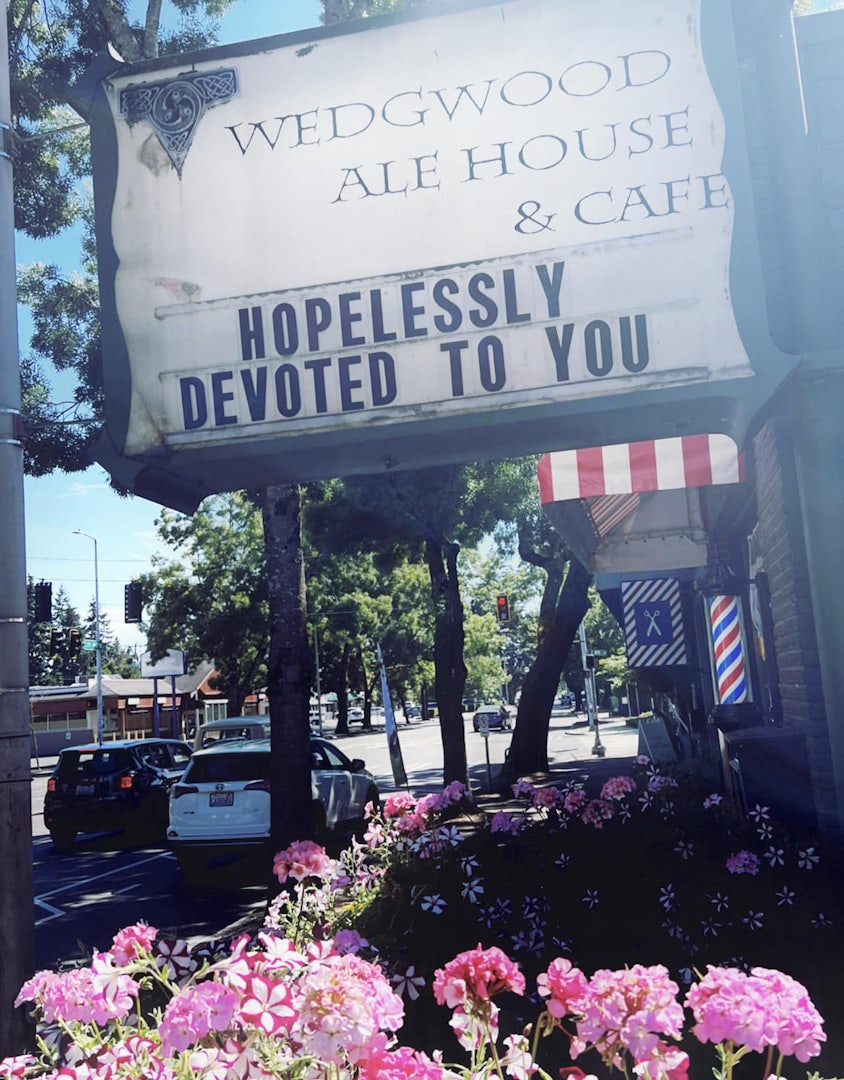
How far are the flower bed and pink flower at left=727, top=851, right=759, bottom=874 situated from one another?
0.01 meters

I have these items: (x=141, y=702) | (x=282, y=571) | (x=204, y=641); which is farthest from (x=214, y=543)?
(x=282, y=571)

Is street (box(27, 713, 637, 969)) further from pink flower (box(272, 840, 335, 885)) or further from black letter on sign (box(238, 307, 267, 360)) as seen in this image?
black letter on sign (box(238, 307, 267, 360))

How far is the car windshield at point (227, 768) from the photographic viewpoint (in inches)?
502

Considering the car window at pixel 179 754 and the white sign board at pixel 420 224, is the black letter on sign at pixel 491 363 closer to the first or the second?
the white sign board at pixel 420 224

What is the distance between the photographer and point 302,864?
5090 mm

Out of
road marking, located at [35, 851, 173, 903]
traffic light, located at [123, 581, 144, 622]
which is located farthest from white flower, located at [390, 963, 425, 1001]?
traffic light, located at [123, 581, 144, 622]

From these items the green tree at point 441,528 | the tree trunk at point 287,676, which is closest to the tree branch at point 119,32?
the tree trunk at point 287,676

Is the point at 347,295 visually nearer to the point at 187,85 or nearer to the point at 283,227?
the point at 283,227

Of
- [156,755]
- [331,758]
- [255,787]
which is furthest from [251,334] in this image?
[156,755]

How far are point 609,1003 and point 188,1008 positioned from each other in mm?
854

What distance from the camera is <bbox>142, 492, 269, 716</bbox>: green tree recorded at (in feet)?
145

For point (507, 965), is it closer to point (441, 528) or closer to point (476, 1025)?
point (476, 1025)

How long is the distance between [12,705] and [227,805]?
9594 millimetres

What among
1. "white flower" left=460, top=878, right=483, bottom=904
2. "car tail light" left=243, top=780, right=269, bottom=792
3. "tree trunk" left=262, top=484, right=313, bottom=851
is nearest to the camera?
"white flower" left=460, top=878, right=483, bottom=904
